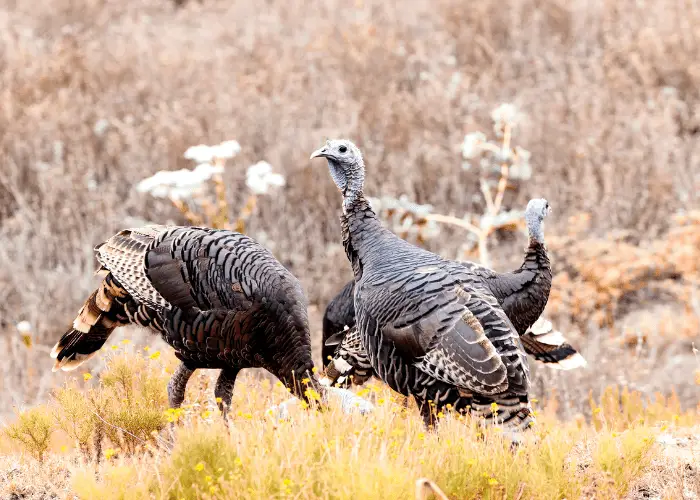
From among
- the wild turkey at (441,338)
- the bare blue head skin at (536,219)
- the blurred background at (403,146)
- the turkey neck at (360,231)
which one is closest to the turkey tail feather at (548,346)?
the bare blue head skin at (536,219)

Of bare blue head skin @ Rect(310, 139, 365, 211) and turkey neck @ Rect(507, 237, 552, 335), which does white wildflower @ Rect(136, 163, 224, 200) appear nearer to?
bare blue head skin @ Rect(310, 139, 365, 211)

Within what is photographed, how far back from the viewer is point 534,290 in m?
4.18

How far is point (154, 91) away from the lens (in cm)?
930

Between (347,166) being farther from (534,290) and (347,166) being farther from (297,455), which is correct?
(297,455)

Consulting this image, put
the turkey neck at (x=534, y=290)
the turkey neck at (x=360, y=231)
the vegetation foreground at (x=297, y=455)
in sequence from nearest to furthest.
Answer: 1. the vegetation foreground at (x=297, y=455)
2. the turkey neck at (x=534, y=290)
3. the turkey neck at (x=360, y=231)

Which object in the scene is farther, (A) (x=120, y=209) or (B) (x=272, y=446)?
(A) (x=120, y=209)

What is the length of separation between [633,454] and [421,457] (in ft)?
2.81

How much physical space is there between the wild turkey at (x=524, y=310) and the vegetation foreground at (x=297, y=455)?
41cm

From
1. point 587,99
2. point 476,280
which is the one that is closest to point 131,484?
point 476,280

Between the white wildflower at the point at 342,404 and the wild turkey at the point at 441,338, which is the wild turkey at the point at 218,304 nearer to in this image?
the white wildflower at the point at 342,404

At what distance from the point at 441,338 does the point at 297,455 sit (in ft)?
2.94

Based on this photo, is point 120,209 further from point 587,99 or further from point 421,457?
point 421,457

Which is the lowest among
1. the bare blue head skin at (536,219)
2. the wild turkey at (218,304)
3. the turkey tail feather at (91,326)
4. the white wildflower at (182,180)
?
the turkey tail feather at (91,326)

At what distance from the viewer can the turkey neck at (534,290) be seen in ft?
13.7
